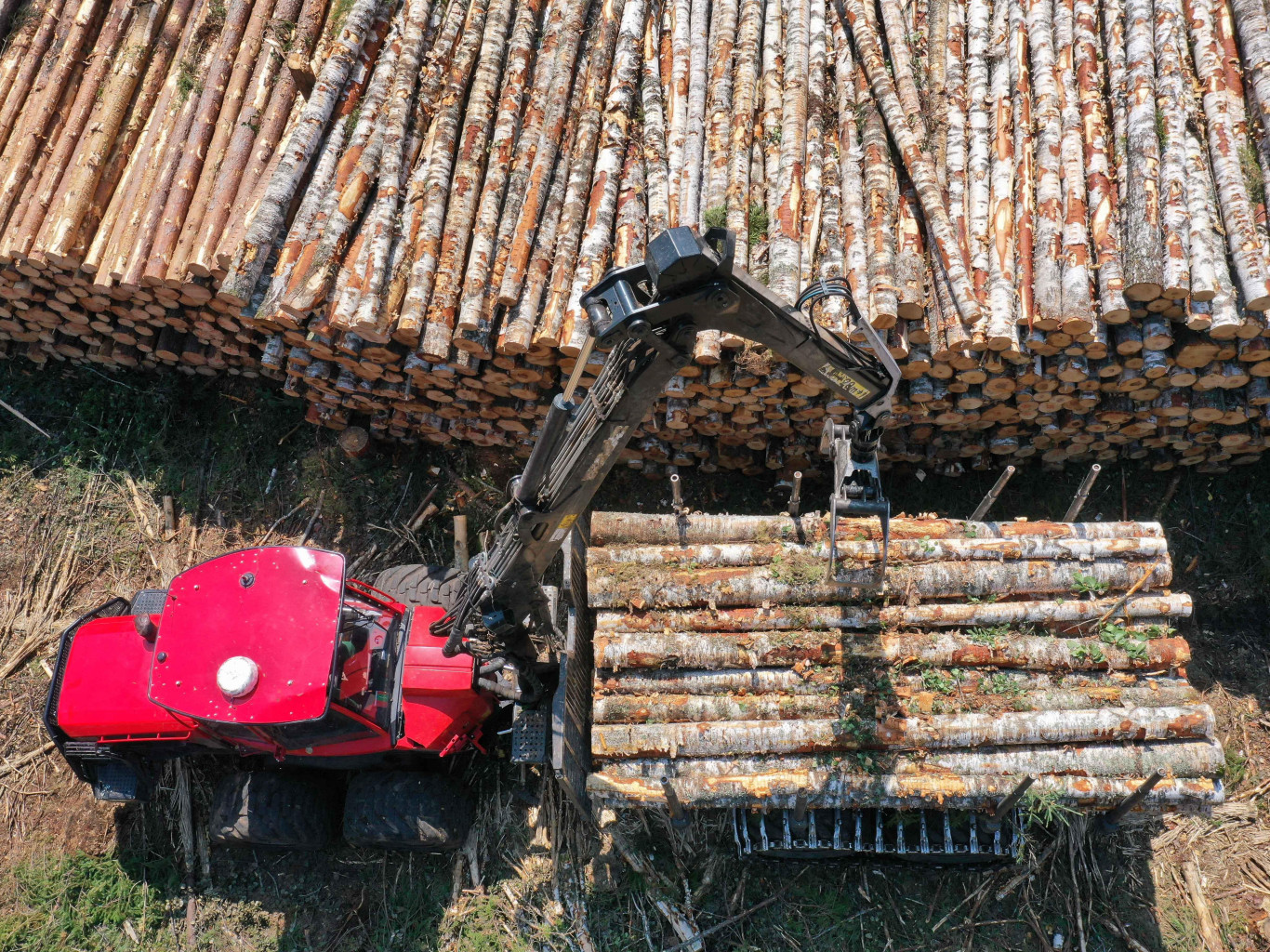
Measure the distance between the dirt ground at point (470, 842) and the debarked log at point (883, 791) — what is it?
4.14ft

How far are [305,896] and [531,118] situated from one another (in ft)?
25.5

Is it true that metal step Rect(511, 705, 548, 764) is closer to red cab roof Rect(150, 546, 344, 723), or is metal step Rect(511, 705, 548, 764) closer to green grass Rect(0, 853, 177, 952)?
red cab roof Rect(150, 546, 344, 723)

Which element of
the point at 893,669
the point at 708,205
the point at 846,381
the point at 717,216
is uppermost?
the point at 708,205

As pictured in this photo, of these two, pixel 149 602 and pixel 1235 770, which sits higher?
pixel 149 602

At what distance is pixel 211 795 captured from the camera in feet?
27.4

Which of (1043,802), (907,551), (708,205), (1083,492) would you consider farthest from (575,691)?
(1083,492)

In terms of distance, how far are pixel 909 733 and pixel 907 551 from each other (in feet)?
4.98

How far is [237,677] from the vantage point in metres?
6.20

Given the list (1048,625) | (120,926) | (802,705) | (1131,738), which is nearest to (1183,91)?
(1048,625)

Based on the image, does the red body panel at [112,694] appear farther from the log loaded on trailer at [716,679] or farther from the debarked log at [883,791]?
the debarked log at [883,791]

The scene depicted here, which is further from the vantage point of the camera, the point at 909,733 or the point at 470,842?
the point at 470,842

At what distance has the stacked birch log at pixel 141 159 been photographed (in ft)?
26.6

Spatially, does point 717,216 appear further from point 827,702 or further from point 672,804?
point 672,804

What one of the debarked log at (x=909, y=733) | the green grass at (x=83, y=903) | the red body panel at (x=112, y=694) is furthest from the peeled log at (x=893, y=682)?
the green grass at (x=83, y=903)
